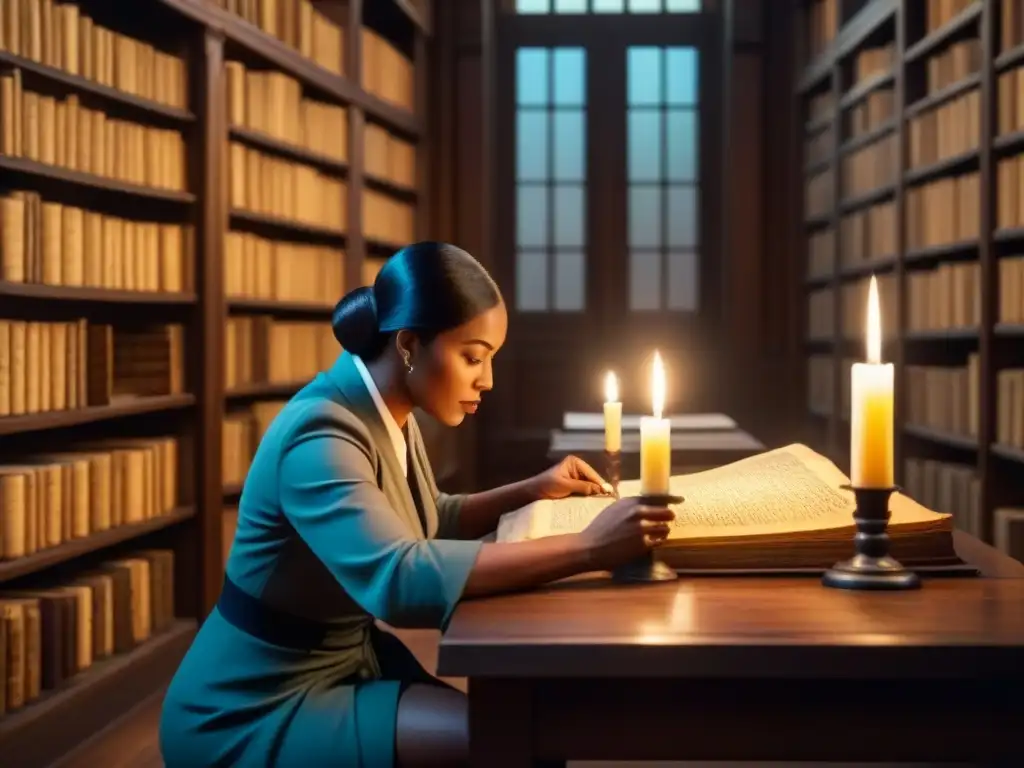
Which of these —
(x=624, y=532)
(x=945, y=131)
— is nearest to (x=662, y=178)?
(x=945, y=131)

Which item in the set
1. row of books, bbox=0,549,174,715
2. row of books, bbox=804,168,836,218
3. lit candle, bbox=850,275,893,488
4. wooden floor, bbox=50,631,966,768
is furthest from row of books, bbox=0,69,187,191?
row of books, bbox=804,168,836,218

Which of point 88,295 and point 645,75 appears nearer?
point 88,295

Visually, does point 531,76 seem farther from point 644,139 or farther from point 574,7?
point 644,139

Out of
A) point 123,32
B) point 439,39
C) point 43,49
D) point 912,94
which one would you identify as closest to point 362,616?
point 43,49

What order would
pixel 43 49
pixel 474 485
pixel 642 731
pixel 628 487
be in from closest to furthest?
pixel 642 731, pixel 628 487, pixel 43 49, pixel 474 485

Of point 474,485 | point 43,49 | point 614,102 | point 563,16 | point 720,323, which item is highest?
point 563,16

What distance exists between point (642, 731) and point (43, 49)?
106 inches

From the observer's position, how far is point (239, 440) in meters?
4.54

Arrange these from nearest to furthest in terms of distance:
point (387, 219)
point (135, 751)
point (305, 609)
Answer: point (305, 609) → point (135, 751) → point (387, 219)

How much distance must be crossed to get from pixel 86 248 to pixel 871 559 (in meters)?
2.59

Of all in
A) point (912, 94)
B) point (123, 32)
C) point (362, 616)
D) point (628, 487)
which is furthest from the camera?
point (912, 94)

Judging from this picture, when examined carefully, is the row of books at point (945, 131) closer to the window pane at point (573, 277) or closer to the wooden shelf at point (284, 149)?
the wooden shelf at point (284, 149)

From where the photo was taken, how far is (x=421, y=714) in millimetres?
1461

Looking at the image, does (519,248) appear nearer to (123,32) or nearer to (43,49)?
(123,32)
